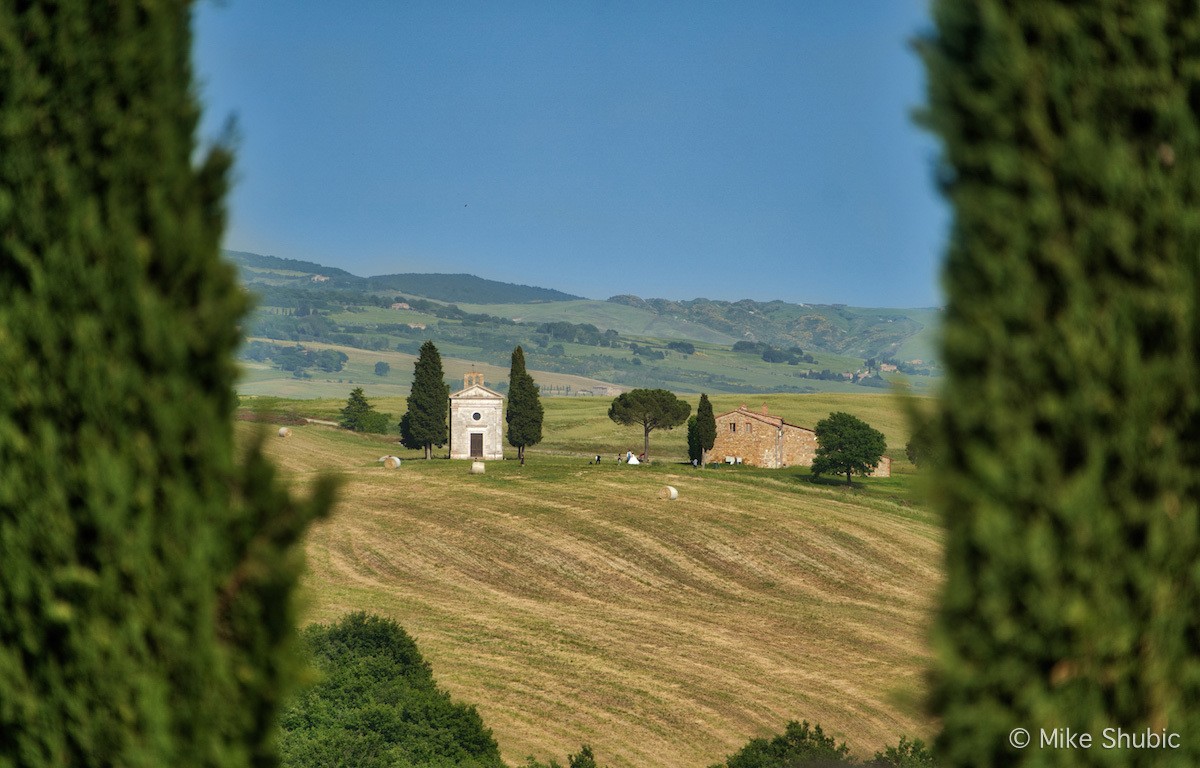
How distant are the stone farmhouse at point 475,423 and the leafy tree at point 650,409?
46.2 ft

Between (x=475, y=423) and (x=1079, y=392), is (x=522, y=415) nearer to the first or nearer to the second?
(x=475, y=423)

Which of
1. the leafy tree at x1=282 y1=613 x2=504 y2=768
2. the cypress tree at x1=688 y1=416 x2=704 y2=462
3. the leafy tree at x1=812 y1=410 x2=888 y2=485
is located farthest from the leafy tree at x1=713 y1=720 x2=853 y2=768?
the cypress tree at x1=688 y1=416 x2=704 y2=462

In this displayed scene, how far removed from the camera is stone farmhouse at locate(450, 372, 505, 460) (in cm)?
8100

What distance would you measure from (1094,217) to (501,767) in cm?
2011

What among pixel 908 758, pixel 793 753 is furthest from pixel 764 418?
pixel 908 758

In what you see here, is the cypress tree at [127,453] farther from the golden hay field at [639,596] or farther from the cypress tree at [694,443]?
the cypress tree at [694,443]

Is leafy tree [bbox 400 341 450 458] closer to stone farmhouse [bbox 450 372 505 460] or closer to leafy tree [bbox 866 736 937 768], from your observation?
A: stone farmhouse [bbox 450 372 505 460]

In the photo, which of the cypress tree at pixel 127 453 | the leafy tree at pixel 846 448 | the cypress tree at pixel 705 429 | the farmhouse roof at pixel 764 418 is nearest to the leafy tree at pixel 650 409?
the farmhouse roof at pixel 764 418

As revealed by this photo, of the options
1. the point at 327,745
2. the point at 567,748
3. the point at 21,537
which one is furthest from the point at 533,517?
the point at 21,537

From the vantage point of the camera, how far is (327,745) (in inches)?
886

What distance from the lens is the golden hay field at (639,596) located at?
95.3 ft

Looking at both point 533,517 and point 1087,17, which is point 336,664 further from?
point 533,517

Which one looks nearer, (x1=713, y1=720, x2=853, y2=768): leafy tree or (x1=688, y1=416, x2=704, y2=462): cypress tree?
(x1=713, y1=720, x2=853, y2=768): leafy tree

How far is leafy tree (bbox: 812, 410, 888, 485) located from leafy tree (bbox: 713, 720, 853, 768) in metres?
52.5
